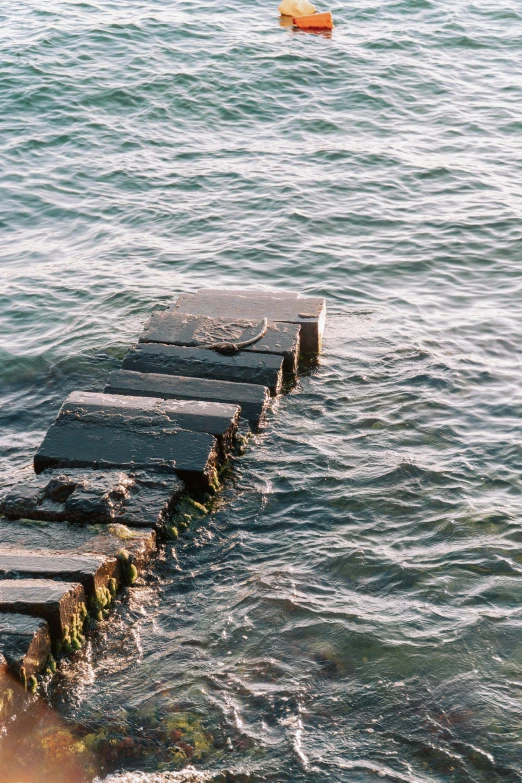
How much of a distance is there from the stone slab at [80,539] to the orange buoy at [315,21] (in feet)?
58.0

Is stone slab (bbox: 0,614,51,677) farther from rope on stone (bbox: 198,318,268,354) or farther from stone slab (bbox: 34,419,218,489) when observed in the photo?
rope on stone (bbox: 198,318,268,354)

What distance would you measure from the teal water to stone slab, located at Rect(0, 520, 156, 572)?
0.82 ft

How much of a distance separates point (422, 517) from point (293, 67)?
14.2 metres

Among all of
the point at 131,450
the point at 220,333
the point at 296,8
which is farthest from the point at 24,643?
the point at 296,8

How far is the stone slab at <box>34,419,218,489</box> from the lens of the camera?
20.1 feet

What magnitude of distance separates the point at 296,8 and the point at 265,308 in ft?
49.4

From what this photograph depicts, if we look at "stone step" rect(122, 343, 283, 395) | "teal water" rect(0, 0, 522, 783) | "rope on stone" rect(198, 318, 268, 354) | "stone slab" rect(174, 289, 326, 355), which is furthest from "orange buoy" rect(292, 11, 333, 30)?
"stone step" rect(122, 343, 283, 395)

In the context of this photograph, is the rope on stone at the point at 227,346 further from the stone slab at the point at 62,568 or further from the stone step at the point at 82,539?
the stone slab at the point at 62,568

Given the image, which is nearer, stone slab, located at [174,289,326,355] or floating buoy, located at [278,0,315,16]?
stone slab, located at [174,289,326,355]

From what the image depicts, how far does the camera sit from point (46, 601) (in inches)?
186

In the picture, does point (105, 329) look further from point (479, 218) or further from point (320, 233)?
point (479, 218)

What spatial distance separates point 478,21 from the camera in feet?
69.8

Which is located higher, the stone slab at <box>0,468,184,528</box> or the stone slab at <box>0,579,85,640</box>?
the stone slab at <box>0,579,85,640</box>

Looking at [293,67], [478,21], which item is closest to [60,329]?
[293,67]
